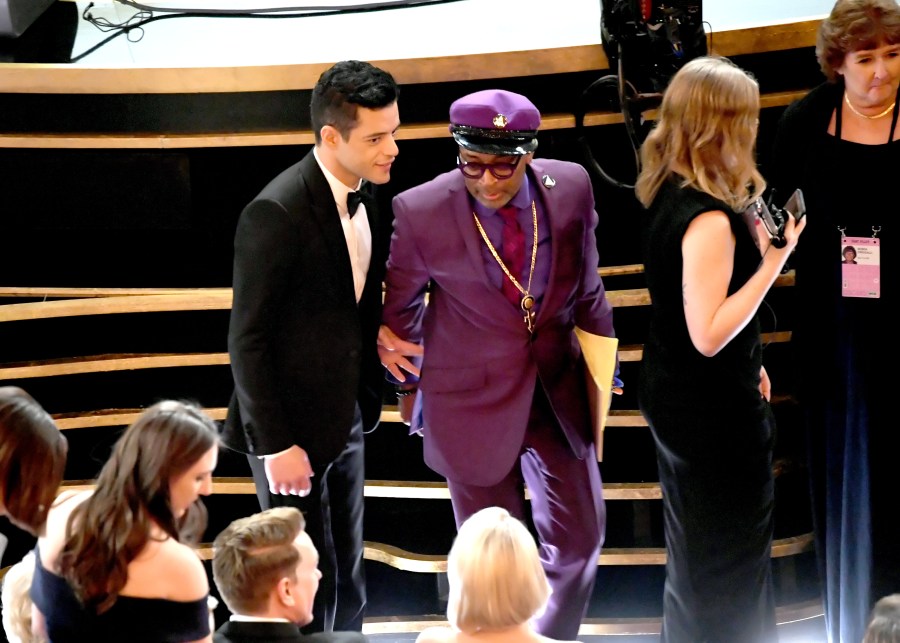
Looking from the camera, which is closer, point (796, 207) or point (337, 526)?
point (796, 207)

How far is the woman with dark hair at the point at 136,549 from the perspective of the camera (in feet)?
7.26

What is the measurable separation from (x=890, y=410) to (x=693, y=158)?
2.96 feet

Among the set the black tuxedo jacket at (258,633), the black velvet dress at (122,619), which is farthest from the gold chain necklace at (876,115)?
the black velvet dress at (122,619)

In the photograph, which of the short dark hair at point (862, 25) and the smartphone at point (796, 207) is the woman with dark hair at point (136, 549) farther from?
the short dark hair at point (862, 25)

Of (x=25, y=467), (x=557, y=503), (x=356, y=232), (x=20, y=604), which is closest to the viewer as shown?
(x=25, y=467)

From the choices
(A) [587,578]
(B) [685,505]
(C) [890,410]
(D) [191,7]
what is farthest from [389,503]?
(D) [191,7]

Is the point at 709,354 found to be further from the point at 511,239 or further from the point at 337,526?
the point at 337,526

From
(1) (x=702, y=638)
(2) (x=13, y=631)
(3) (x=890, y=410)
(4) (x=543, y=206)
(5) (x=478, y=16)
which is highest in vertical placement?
(5) (x=478, y=16)

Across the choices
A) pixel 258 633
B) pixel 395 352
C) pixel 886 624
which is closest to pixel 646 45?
pixel 395 352

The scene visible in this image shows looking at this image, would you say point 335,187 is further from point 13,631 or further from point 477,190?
point 13,631

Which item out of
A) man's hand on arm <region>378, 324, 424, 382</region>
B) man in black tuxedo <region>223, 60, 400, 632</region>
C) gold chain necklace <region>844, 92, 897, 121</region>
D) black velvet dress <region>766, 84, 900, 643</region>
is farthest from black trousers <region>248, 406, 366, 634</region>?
gold chain necklace <region>844, 92, 897, 121</region>

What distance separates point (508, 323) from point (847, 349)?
871 millimetres

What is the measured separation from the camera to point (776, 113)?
3.31m

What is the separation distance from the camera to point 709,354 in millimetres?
2598
